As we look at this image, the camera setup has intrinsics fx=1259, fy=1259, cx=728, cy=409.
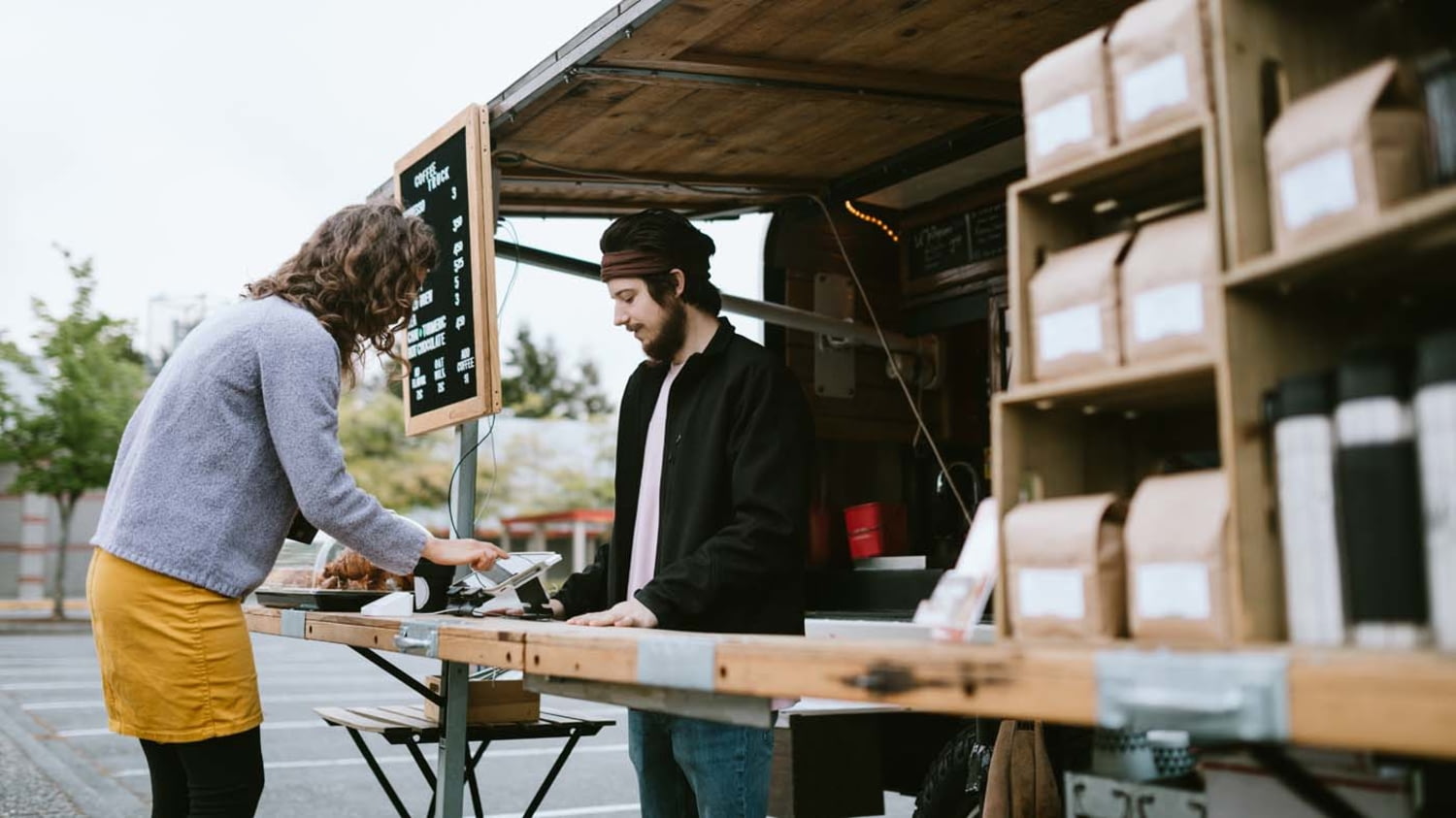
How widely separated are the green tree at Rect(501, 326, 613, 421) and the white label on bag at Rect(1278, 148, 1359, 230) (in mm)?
56154

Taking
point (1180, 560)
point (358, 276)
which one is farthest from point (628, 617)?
point (1180, 560)

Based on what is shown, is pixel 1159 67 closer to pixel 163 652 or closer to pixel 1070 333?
pixel 1070 333

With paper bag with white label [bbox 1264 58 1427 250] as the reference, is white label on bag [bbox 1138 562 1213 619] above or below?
below

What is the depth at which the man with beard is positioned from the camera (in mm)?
2756

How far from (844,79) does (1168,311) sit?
2254 mm

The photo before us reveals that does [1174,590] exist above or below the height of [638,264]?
below

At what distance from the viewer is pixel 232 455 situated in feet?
8.81

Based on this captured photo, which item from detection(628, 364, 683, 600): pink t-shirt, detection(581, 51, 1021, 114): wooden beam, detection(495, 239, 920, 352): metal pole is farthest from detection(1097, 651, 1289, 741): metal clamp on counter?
detection(495, 239, 920, 352): metal pole

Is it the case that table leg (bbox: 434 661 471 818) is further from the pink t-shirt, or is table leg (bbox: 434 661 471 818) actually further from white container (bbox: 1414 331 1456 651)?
white container (bbox: 1414 331 1456 651)

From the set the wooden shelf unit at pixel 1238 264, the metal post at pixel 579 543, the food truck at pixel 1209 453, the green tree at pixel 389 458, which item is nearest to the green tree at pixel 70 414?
the green tree at pixel 389 458

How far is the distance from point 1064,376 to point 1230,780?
0.64 metres

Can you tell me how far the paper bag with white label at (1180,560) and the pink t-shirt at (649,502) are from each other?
164 centimetres

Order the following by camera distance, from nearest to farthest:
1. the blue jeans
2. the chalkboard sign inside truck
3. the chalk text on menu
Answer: the blue jeans
the chalk text on menu
the chalkboard sign inside truck

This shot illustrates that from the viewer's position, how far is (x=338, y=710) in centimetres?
439
